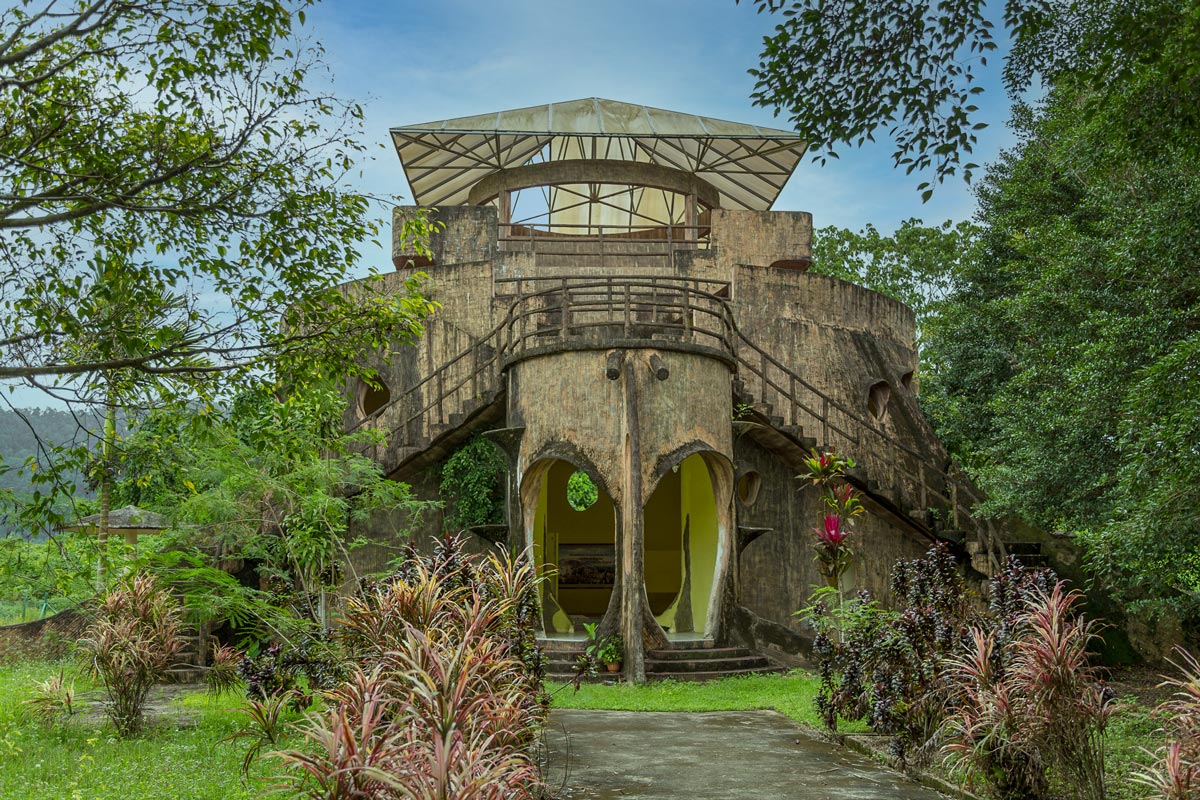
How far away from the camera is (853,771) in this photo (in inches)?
340

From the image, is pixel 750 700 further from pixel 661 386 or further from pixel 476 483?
pixel 476 483

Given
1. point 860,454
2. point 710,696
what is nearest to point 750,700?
point 710,696

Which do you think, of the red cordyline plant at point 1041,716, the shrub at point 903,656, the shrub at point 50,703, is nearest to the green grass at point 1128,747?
the red cordyline plant at point 1041,716

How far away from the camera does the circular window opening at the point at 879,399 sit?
849 inches

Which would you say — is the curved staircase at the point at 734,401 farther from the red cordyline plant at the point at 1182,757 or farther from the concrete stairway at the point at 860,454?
the red cordyline plant at the point at 1182,757

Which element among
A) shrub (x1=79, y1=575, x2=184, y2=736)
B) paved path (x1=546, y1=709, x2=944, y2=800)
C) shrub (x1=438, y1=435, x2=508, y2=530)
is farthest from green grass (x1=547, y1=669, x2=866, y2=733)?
shrub (x1=438, y1=435, x2=508, y2=530)

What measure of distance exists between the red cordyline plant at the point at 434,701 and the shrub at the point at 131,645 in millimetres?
3113

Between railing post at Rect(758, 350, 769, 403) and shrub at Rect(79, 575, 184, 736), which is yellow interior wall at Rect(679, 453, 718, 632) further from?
shrub at Rect(79, 575, 184, 736)

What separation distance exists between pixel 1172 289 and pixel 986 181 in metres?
12.7

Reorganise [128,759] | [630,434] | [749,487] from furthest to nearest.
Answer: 1. [749,487]
2. [630,434]
3. [128,759]

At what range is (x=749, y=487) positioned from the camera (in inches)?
749

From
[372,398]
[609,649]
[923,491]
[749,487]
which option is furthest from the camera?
[372,398]

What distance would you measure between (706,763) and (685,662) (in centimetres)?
598

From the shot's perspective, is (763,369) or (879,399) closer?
(763,369)
